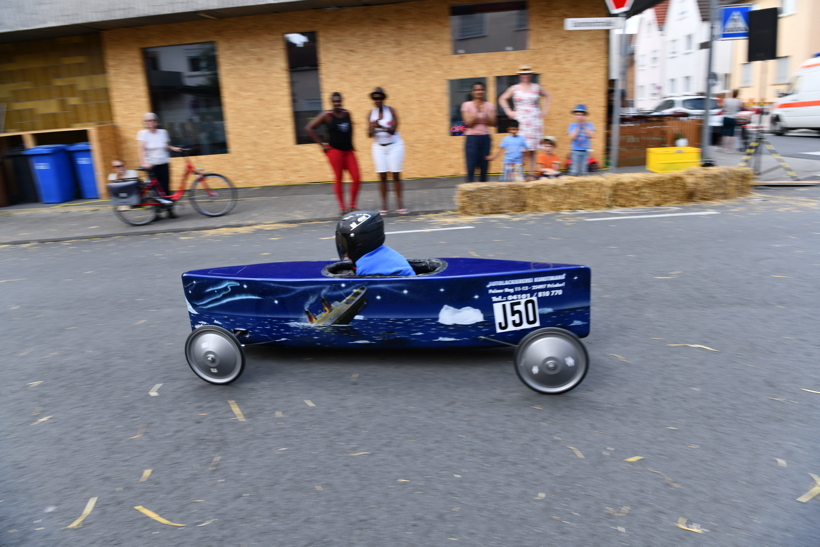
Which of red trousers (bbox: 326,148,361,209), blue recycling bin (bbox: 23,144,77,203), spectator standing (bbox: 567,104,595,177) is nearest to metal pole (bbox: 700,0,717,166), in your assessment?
spectator standing (bbox: 567,104,595,177)

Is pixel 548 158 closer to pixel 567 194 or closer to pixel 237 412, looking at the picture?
pixel 567 194

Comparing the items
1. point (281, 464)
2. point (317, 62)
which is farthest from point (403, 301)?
point (317, 62)

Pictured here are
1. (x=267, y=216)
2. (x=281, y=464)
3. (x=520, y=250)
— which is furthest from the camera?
(x=267, y=216)

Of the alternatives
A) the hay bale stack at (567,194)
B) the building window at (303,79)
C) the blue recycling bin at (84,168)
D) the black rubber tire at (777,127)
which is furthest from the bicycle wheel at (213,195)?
the black rubber tire at (777,127)

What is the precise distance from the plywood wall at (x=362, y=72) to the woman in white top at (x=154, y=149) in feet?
11.6

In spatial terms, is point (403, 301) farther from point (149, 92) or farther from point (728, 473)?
point (149, 92)

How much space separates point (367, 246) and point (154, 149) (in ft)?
26.6

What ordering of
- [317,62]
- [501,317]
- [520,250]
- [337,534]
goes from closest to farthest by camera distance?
[337,534] < [501,317] < [520,250] < [317,62]

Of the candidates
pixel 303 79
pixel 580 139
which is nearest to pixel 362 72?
pixel 303 79

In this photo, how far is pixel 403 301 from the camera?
3.88 meters

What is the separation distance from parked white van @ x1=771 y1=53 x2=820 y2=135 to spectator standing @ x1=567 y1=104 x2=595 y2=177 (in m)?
14.5

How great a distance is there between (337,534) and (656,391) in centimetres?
206

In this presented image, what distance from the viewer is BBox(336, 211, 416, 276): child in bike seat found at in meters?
4.05

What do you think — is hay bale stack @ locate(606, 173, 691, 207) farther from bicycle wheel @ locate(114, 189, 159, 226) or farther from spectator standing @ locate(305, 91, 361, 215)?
bicycle wheel @ locate(114, 189, 159, 226)
